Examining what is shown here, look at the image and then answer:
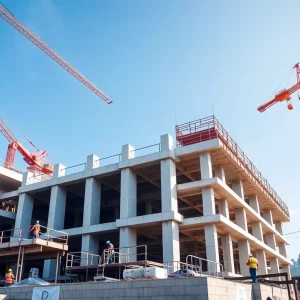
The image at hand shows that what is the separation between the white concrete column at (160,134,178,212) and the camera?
26453 millimetres

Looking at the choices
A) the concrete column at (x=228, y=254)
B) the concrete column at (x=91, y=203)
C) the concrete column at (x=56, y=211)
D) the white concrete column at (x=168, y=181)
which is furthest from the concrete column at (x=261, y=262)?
the concrete column at (x=56, y=211)

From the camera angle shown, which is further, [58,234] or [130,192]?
[58,234]

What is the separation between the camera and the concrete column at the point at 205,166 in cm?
2714

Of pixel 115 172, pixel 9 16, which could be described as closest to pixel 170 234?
pixel 115 172

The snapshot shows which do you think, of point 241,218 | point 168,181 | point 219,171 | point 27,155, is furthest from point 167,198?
point 27,155

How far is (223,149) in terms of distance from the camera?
2778cm

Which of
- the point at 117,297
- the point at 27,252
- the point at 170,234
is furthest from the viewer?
the point at 170,234

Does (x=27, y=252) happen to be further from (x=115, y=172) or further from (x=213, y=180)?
(x=213, y=180)

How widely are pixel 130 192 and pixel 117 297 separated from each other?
13.4 metres

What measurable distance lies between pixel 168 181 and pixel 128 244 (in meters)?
5.79

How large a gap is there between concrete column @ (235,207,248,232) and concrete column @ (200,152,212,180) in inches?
296

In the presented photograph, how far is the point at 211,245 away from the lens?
83.0 feet

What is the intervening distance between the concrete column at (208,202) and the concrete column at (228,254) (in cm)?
477

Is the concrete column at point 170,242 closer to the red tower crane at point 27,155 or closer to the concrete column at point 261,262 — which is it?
the concrete column at point 261,262
